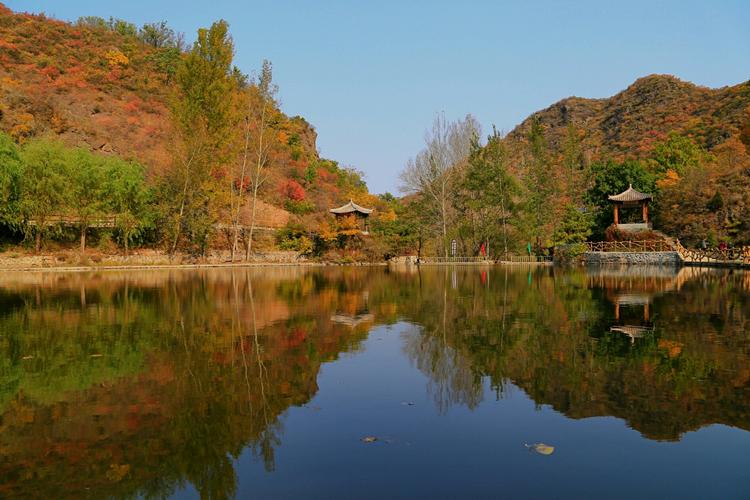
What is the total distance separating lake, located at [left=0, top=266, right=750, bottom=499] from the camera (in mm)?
4164

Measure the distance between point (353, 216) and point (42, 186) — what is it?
22226mm

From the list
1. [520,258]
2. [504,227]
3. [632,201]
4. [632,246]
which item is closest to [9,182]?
[504,227]

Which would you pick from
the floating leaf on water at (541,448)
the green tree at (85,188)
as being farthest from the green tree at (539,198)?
the floating leaf on water at (541,448)

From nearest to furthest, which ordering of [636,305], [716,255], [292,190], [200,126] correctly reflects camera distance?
[636,305]
[716,255]
[200,126]
[292,190]

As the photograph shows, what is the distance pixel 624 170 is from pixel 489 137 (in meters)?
14.1

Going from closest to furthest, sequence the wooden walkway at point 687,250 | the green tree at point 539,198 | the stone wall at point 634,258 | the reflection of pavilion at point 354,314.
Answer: the reflection of pavilion at point 354,314 < the wooden walkway at point 687,250 < the stone wall at point 634,258 < the green tree at point 539,198

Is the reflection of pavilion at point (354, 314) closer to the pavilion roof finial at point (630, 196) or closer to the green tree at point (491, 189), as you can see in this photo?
the green tree at point (491, 189)

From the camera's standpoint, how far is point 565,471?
428 centimetres

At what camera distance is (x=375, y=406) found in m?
6.16

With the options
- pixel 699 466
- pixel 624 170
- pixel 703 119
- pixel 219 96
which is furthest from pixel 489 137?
pixel 703 119

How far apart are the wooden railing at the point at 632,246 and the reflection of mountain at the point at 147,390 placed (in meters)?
35.1

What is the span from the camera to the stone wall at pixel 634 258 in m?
38.8

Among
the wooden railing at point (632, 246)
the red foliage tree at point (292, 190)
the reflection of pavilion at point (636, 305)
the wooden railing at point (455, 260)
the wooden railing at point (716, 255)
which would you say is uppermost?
the red foliage tree at point (292, 190)

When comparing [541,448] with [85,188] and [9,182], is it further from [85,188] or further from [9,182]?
[85,188]
